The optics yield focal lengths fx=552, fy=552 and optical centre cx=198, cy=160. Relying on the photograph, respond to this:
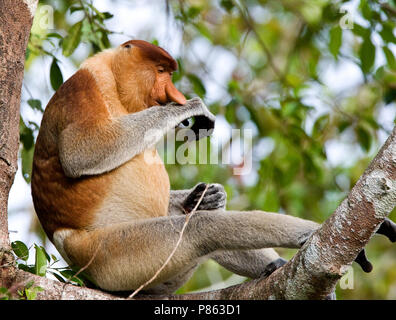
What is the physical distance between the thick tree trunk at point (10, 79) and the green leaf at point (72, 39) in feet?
3.43

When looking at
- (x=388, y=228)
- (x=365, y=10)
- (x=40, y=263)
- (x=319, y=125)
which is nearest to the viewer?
(x=40, y=263)

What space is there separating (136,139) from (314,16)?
9.14ft

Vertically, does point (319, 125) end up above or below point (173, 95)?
below

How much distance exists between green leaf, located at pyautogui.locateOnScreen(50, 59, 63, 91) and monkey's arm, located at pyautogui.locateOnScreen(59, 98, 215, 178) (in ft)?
2.26

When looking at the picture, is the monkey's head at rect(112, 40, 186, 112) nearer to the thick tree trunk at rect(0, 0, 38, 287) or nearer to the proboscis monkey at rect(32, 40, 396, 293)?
the proboscis monkey at rect(32, 40, 396, 293)

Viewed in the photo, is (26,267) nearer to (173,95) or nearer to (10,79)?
(10,79)

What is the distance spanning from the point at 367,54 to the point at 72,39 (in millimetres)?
2087

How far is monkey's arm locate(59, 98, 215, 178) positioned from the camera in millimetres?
3062

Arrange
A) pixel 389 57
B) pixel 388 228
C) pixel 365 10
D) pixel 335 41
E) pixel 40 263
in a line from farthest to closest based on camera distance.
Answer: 1. pixel 389 57
2. pixel 335 41
3. pixel 365 10
4. pixel 388 228
5. pixel 40 263

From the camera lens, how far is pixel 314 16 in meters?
5.19

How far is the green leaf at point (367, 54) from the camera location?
3836mm

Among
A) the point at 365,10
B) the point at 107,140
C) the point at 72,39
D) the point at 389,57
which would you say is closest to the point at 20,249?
the point at 107,140

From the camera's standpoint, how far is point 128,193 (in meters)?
3.17
